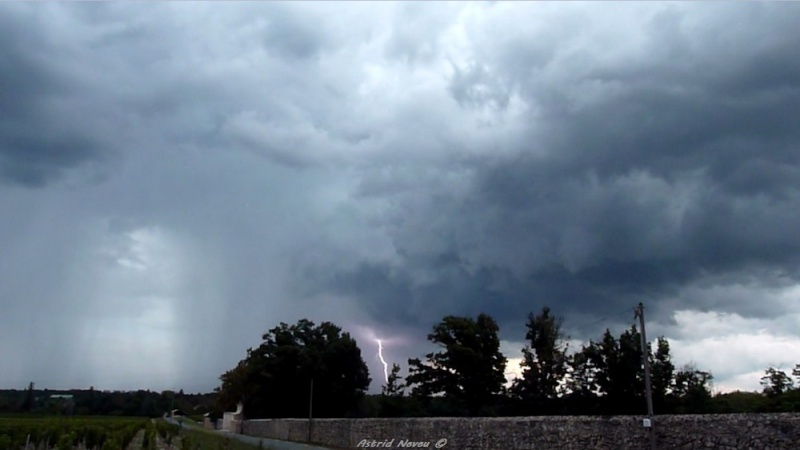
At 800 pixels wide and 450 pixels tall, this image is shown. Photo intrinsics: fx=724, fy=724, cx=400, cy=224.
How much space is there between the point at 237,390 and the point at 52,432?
1490 inches

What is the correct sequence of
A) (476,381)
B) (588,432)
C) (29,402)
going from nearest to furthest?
(588,432)
(476,381)
(29,402)

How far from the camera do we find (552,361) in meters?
55.5

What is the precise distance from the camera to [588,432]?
25.0m

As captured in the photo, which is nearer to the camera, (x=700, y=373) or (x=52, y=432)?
(x=52, y=432)

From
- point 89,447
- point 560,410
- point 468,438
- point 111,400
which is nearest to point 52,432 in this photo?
point 89,447

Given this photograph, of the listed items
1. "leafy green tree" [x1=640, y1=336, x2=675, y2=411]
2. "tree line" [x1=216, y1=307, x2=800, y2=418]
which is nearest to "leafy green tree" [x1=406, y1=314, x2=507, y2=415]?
"tree line" [x1=216, y1=307, x2=800, y2=418]

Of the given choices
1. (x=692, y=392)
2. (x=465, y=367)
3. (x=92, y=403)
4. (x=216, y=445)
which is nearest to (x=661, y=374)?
(x=692, y=392)

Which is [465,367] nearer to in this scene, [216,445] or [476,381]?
[476,381]

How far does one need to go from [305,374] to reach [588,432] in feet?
150

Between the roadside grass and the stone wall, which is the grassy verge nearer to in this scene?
the roadside grass

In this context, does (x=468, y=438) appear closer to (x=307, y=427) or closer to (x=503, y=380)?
(x=307, y=427)

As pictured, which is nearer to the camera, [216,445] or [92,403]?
[216,445]

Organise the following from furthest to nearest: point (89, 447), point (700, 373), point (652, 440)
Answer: point (700, 373) → point (89, 447) → point (652, 440)

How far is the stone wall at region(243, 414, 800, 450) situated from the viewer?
20.2m
